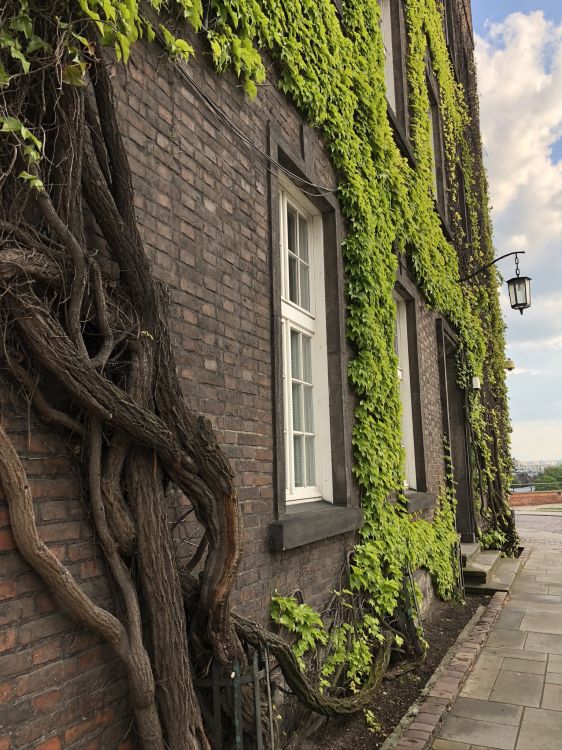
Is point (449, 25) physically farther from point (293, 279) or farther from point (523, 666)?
point (523, 666)

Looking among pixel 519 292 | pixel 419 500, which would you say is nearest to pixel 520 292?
pixel 519 292

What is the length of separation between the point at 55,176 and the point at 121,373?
76 centimetres

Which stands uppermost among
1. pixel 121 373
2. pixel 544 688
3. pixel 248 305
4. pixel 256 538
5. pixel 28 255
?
pixel 248 305

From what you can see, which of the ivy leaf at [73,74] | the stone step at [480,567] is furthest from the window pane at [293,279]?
the stone step at [480,567]

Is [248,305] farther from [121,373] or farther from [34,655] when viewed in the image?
[34,655]

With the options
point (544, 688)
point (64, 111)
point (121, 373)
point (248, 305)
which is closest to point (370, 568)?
point (544, 688)

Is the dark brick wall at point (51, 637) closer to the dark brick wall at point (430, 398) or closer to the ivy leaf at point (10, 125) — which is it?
the ivy leaf at point (10, 125)

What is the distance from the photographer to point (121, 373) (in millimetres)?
2430

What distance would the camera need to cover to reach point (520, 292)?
10578 millimetres

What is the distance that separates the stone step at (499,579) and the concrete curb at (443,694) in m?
1.73

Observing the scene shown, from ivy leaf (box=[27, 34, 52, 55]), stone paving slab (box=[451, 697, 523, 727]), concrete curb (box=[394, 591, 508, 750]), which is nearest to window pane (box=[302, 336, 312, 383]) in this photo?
concrete curb (box=[394, 591, 508, 750])

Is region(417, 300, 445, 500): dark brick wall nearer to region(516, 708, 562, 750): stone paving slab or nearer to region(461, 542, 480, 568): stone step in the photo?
region(461, 542, 480, 568): stone step

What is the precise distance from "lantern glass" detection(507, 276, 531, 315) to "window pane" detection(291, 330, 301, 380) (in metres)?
7.14

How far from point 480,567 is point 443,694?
465 centimetres
